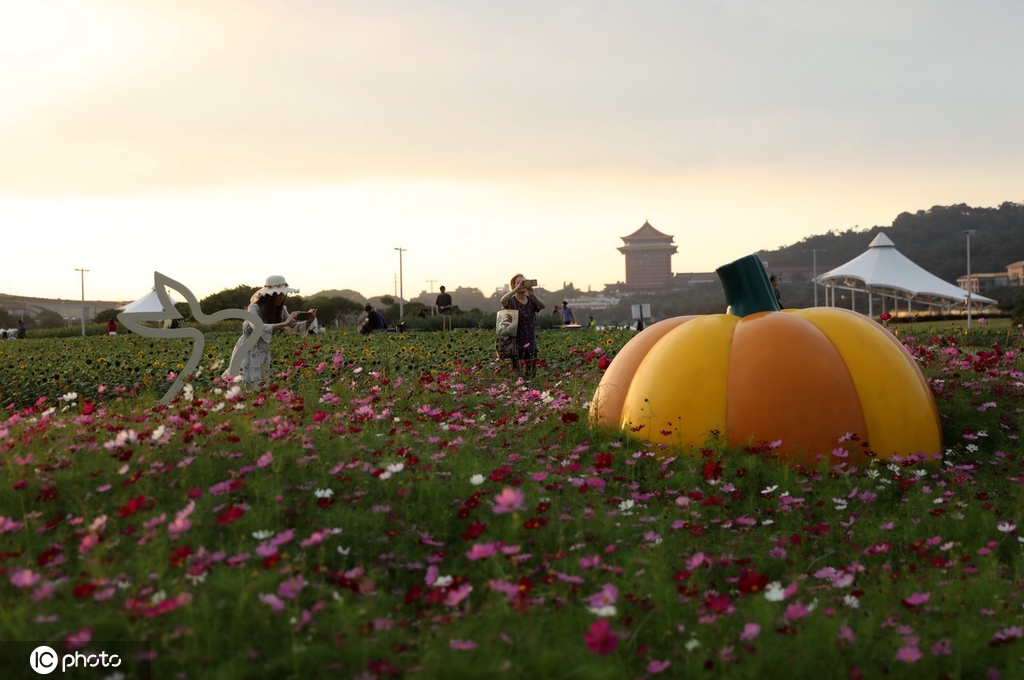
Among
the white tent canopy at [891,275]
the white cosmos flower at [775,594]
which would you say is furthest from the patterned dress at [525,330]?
the white tent canopy at [891,275]

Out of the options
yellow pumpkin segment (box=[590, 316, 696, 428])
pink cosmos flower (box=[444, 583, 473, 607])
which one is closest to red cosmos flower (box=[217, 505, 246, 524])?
pink cosmos flower (box=[444, 583, 473, 607])

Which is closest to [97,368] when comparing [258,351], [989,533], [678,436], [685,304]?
[258,351]

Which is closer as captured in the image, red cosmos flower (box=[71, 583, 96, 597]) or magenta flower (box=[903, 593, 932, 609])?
red cosmos flower (box=[71, 583, 96, 597])

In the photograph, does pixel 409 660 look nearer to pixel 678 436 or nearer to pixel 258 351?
pixel 678 436

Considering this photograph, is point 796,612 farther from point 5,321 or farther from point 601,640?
point 5,321

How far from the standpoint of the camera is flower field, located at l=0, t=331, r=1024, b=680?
3.24 meters

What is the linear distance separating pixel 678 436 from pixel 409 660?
343cm

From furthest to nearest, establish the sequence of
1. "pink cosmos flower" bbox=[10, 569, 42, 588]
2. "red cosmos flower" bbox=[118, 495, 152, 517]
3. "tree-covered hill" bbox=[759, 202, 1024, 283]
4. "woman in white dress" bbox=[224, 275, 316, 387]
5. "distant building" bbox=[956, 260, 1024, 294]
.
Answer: "tree-covered hill" bbox=[759, 202, 1024, 283] → "distant building" bbox=[956, 260, 1024, 294] → "woman in white dress" bbox=[224, 275, 316, 387] → "red cosmos flower" bbox=[118, 495, 152, 517] → "pink cosmos flower" bbox=[10, 569, 42, 588]

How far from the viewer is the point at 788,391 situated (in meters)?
6.12

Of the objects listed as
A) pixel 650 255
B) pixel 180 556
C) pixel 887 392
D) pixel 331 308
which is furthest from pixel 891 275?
pixel 650 255

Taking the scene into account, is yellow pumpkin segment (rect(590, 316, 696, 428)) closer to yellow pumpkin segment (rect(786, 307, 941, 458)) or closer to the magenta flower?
yellow pumpkin segment (rect(786, 307, 941, 458))

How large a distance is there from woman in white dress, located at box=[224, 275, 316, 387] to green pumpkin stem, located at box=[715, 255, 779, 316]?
431 centimetres

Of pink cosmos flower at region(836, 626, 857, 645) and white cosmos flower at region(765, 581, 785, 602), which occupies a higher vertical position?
white cosmos flower at region(765, 581, 785, 602)

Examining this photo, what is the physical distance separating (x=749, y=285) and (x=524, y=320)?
4102mm
